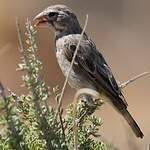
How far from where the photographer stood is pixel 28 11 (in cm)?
1709

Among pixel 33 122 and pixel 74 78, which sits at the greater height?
pixel 74 78

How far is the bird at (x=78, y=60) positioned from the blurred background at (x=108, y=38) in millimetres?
7161

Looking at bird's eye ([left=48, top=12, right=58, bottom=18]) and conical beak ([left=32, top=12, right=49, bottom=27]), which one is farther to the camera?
bird's eye ([left=48, top=12, right=58, bottom=18])

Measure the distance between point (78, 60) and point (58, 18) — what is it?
0.50 m

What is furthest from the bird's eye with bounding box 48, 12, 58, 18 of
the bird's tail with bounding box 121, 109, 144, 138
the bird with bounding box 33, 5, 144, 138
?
the bird's tail with bounding box 121, 109, 144, 138

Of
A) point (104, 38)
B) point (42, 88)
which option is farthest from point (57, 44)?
point (104, 38)

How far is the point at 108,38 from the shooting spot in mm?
17156

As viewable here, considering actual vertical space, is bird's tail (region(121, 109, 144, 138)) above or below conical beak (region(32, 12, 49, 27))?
below

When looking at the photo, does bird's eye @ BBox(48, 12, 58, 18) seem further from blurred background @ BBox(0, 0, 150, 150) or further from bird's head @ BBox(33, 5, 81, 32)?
blurred background @ BBox(0, 0, 150, 150)

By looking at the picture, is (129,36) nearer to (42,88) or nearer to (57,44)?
(57,44)

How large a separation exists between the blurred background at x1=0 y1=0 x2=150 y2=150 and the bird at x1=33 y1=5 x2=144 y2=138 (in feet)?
23.5

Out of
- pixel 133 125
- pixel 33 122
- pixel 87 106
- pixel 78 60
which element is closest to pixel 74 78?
pixel 78 60

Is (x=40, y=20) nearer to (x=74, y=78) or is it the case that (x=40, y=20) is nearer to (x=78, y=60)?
(x=78, y=60)

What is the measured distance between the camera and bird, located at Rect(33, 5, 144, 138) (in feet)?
23.1
